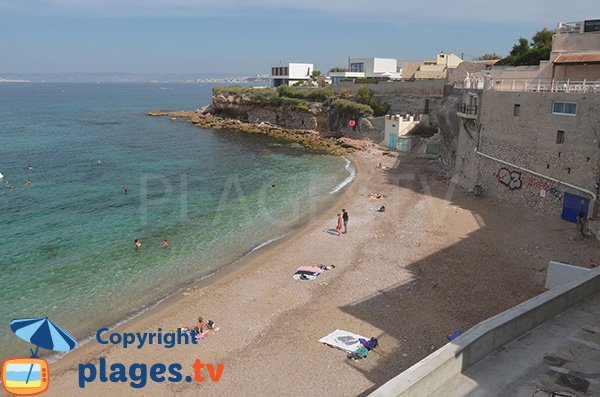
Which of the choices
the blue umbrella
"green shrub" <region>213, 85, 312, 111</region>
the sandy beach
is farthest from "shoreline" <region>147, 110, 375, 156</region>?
the blue umbrella

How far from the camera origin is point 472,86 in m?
34.4

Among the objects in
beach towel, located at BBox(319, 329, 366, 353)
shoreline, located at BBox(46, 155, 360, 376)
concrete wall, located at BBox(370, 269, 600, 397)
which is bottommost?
shoreline, located at BBox(46, 155, 360, 376)

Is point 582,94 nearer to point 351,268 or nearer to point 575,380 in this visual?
point 351,268

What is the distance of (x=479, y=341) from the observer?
26.3 feet

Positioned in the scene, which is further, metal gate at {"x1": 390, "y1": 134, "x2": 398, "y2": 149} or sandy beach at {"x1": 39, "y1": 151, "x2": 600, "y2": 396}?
metal gate at {"x1": 390, "y1": 134, "x2": 398, "y2": 149}

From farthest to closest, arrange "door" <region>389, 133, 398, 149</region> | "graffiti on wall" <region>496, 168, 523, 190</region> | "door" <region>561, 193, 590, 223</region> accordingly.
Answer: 1. "door" <region>389, 133, 398, 149</region>
2. "graffiti on wall" <region>496, 168, 523, 190</region>
3. "door" <region>561, 193, 590, 223</region>

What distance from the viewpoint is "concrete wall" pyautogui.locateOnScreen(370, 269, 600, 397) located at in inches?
269

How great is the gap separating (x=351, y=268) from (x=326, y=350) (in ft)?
23.8

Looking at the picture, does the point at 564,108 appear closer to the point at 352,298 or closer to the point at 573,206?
the point at 573,206

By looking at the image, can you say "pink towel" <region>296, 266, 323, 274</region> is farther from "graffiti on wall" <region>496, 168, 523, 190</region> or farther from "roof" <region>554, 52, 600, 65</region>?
"roof" <region>554, 52, 600, 65</region>

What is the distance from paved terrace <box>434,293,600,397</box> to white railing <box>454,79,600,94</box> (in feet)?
61.6

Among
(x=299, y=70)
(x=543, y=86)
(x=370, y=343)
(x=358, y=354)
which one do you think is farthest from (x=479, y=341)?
(x=299, y=70)

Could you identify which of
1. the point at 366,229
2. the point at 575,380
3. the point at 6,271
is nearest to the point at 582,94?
the point at 366,229

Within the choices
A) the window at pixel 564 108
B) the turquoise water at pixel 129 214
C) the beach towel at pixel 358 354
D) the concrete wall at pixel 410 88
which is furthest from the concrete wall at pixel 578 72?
the beach towel at pixel 358 354
